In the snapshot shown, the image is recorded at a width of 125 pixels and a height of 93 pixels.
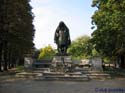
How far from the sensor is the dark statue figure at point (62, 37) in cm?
3769

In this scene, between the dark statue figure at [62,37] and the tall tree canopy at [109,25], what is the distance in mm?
5491

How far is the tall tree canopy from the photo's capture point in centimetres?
3844

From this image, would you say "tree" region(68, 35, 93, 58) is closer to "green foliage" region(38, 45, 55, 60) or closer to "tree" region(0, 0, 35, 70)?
"green foliage" region(38, 45, 55, 60)

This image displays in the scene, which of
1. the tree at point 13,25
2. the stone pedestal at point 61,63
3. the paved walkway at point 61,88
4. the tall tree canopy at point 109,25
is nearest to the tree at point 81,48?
the tall tree canopy at point 109,25

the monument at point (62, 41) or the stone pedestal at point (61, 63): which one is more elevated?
the monument at point (62, 41)

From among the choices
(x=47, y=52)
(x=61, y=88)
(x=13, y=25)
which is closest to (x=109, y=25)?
(x=13, y=25)

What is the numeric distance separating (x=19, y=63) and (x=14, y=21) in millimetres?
37198

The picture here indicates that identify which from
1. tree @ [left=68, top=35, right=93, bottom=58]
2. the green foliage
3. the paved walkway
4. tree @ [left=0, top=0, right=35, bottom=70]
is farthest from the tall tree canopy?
tree @ [left=68, top=35, right=93, bottom=58]

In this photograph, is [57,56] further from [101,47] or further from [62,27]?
[101,47]

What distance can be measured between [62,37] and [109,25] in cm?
678

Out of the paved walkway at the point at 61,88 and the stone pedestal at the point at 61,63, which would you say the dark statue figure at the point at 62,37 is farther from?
the paved walkway at the point at 61,88

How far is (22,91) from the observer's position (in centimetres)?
1866

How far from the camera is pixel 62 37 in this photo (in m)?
37.8

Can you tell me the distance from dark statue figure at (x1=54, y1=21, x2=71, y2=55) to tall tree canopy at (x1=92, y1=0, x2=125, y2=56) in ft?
18.0
